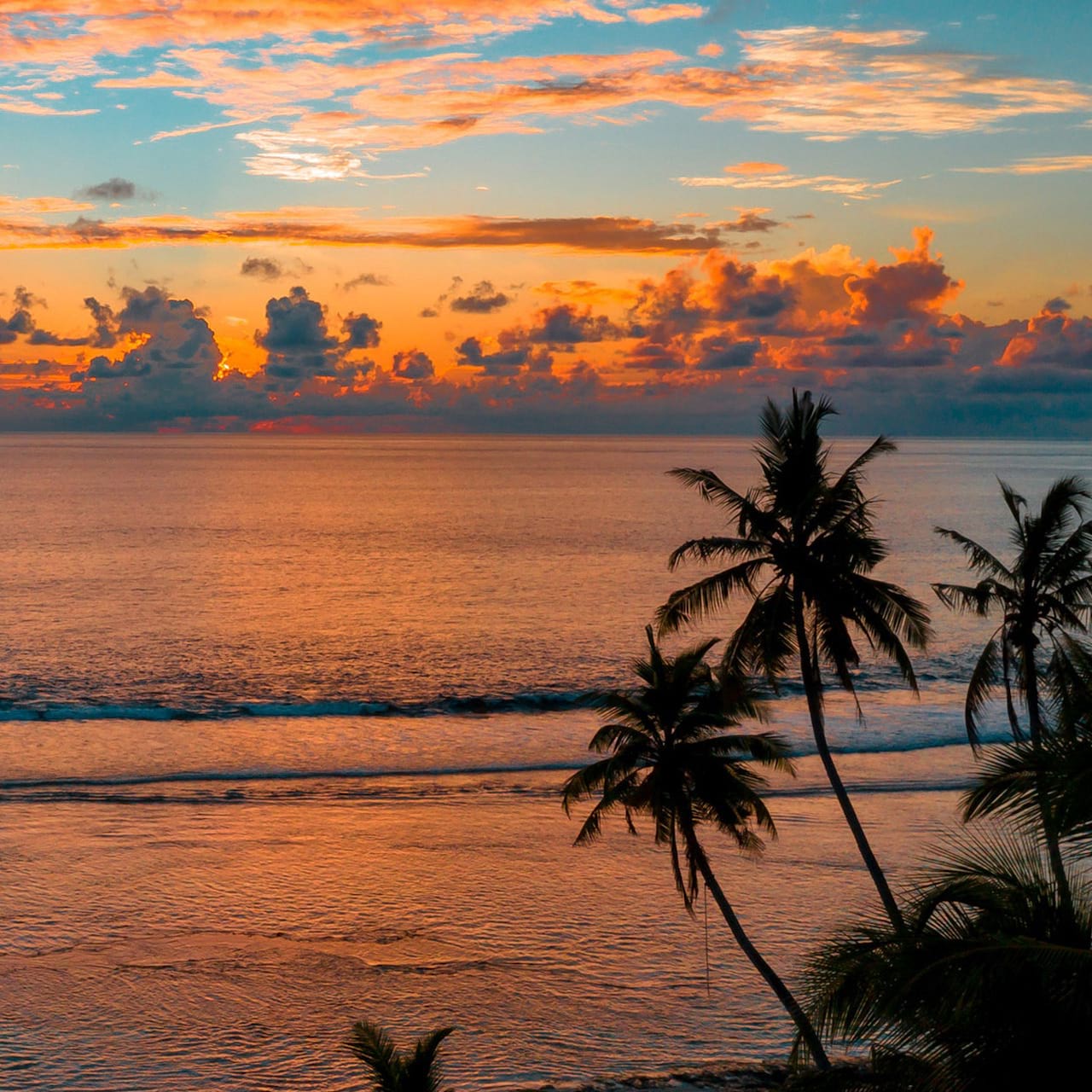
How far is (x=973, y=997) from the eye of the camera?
926 cm

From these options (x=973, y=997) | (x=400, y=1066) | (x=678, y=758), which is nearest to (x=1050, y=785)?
(x=973, y=997)

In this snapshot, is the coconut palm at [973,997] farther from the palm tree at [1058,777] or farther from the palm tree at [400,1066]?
the palm tree at [400,1066]

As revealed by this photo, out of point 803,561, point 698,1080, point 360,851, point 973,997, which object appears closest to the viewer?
point 973,997

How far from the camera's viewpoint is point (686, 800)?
22.4m

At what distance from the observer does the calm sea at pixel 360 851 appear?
24.6 m

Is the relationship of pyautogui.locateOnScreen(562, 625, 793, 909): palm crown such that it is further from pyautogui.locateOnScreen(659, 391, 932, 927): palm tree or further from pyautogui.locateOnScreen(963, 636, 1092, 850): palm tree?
pyautogui.locateOnScreen(963, 636, 1092, 850): palm tree

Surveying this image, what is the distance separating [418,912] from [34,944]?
9599 mm

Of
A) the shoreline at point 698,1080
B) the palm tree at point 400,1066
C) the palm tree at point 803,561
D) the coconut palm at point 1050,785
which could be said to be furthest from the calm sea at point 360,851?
the coconut palm at point 1050,785

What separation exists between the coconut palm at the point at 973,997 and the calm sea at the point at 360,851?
1414cm

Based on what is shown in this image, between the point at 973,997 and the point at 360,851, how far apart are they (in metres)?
28.5

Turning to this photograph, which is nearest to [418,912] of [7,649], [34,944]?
[34,944]

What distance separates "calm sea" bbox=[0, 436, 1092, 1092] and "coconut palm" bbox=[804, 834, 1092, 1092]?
14136 mm

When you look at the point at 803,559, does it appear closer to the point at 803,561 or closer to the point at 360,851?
the point at 803,561

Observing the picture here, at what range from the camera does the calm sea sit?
24.6 m
